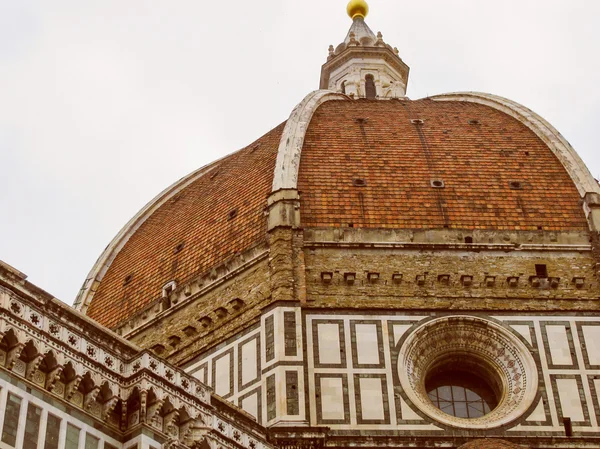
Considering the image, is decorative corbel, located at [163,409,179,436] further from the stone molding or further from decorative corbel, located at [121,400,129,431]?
decorative corbel, located at [121,400,129,431]

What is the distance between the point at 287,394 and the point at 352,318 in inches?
94.5

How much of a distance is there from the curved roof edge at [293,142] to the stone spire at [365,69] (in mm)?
7314

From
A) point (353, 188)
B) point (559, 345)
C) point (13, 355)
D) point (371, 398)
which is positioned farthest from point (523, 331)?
point (13, 355)

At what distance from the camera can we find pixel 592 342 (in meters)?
27.4

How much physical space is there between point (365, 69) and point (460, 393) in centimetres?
1709

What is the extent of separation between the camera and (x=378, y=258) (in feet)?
94.7

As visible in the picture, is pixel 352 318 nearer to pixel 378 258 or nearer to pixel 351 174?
pixel 378 258

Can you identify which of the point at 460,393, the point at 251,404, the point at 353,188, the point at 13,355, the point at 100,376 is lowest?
the point at 13,355

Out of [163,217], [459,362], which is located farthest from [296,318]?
[163,217]

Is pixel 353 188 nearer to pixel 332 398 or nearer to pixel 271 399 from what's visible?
pixel 332 398

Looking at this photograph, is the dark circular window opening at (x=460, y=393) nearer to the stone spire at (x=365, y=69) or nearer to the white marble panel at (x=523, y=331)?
the white marble panel at (x=523, y=331)

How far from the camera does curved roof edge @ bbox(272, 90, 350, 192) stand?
30.3 meters

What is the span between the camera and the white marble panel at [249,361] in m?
26.8

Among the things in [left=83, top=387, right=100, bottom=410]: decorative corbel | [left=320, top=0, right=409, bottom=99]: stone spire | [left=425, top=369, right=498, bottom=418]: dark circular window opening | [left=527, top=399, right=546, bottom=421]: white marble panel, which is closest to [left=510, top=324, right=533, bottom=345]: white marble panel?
[left=425, top=369, right=498, bottom=418]: dark circular window opening
